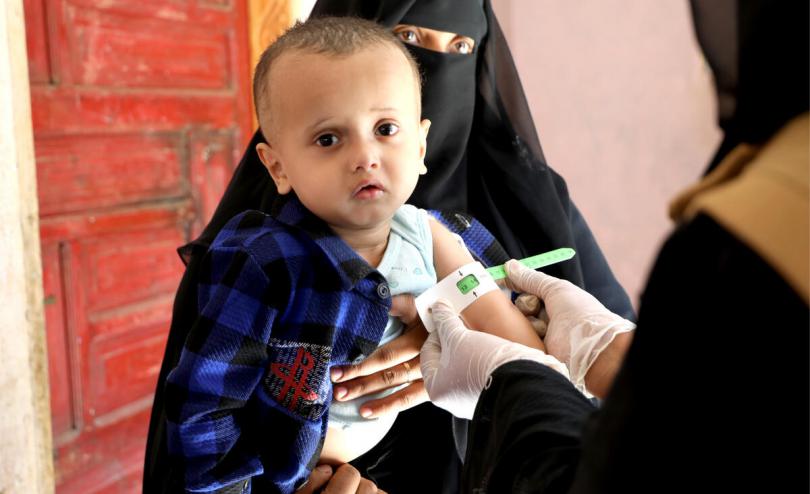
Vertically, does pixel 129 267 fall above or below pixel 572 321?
below

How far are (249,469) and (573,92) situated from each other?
3211 millimetres

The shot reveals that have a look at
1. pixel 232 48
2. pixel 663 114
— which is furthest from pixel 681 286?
pixel 663 114

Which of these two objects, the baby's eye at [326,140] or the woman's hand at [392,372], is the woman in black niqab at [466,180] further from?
the baby's eye at [326,140]

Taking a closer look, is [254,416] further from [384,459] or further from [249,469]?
[384,459]

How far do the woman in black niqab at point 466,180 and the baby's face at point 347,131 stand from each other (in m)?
0.34

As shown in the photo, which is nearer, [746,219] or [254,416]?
[746,219]

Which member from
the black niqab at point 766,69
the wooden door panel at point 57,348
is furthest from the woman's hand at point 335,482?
the wooden door panel at point 57,348

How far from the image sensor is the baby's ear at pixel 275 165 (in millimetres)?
1104

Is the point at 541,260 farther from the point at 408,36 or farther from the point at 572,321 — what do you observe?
the point at 408,36

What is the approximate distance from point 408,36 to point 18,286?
1.24 metres

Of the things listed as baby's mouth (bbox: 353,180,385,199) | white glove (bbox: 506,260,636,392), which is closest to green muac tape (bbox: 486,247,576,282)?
white glove (bbox: 506,260,636,392)

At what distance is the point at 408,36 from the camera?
1.51 meters

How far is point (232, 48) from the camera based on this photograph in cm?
288

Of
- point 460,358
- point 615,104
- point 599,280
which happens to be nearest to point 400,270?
point 460,358
